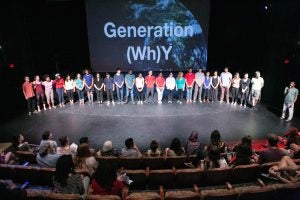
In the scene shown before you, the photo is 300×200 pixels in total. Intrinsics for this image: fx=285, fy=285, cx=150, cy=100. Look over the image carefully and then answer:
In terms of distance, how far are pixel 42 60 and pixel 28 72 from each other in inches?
37.0

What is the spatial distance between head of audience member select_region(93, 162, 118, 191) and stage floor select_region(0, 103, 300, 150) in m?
4.35

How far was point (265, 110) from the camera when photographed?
1066 cm

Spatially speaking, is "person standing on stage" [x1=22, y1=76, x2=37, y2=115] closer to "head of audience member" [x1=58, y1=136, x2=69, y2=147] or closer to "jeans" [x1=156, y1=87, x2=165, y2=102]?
"jeans" [x1=156, y1=87, x2=165, y2=102]

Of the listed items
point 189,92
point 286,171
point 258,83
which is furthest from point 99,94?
point 286,171

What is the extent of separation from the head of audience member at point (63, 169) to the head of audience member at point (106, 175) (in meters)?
0.43

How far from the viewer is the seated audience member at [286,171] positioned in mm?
4461

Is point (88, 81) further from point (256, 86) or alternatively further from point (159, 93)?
point (256, 86)

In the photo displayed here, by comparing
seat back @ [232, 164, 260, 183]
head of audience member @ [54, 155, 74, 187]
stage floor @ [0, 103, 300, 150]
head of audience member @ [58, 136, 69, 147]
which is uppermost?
head of audience member @ [54, 155, 74, 187]

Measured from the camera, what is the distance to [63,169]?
3.66m

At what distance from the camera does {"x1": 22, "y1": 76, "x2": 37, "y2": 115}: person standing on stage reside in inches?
407

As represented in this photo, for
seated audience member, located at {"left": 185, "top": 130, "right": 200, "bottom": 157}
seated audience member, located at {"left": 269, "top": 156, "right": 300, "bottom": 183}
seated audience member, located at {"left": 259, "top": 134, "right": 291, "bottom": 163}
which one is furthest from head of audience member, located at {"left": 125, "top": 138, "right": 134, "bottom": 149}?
seated audience member, located at {"left": 269, "top": 156, "right": 300, "bottom": 183}

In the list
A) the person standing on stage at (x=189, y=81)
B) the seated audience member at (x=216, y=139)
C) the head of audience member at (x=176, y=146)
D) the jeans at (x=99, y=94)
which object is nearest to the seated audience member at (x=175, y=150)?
the head of audience member at (x=176, y=146)

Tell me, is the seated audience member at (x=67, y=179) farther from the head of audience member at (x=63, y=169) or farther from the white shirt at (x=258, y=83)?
the white shirt at (x=258, y=83)

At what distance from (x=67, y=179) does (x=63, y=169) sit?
0.20 meters
